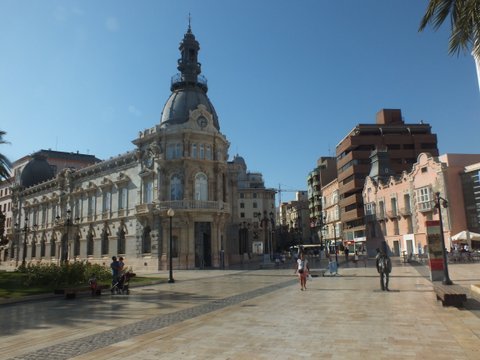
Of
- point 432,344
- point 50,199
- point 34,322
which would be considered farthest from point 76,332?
point 50,199

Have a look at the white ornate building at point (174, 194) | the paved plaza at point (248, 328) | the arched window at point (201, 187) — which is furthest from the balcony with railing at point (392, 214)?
the paved plaza at point (248, 328)

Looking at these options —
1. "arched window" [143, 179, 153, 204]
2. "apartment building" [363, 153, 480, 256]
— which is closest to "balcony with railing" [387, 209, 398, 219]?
"apartment building" [363, 153, 480, 256]

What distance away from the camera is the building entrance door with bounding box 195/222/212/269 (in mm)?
43281

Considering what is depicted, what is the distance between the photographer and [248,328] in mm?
9898

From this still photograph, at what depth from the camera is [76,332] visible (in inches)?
396

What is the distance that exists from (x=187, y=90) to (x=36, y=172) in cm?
4171

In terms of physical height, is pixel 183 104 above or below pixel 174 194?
above

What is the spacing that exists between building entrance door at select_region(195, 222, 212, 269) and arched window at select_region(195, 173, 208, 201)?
2.83 m

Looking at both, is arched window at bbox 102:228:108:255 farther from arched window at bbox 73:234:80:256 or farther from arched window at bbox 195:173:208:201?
arched window at bbox 195:173:208:201

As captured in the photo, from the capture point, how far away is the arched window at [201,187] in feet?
145

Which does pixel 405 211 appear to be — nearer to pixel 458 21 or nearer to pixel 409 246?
pixel 409 246

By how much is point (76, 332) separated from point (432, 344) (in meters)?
8.11

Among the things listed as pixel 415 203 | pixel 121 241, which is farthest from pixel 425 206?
pixel 121 241

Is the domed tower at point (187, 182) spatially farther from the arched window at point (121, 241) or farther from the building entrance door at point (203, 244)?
the arched window at point (121, 241)
